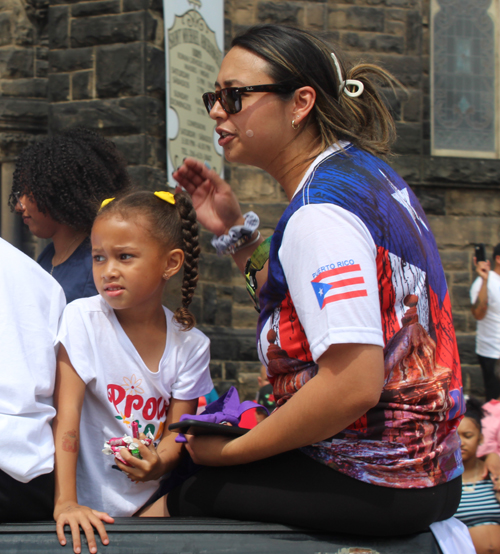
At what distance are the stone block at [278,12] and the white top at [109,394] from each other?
558cm

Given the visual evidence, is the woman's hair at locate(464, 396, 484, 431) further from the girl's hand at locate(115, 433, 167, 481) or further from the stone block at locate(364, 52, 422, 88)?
the stone block at locate(364, 52, 422, 88)

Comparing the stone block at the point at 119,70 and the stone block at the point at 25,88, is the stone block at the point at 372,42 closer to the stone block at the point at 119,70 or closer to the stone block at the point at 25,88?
the stone block at the point at 119,70

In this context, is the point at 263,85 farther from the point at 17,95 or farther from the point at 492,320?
the point at 17,95

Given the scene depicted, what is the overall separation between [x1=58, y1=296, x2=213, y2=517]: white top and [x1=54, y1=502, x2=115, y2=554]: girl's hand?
293 millimetres

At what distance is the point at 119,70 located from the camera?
227 inches

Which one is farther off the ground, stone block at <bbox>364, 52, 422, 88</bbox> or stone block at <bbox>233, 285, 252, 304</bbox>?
stone block at <bbox>364, 52, 422, 88</bbox>

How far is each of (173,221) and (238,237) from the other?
10.3 inches

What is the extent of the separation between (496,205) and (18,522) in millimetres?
6994

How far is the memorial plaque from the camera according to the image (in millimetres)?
5891

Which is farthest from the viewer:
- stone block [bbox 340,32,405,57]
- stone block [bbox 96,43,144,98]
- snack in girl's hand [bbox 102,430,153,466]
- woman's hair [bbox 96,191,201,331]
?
stone block [bbox 340,32,405,57]

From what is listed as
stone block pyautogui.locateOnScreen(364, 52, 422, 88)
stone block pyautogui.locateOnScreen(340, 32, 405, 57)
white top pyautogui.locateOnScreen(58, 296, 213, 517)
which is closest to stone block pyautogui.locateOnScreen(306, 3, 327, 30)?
stone block pyautogui.locateOnScreen(340, 32, 405, 57)

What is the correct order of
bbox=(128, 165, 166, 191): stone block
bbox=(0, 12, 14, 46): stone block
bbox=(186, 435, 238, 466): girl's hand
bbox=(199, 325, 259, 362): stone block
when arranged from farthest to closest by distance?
bbox=(0, 12, 14, 46): stone block
bbox=(199, 325, 259, 362): stone block
bbox=(128, 165, 166, 191): stone block
bbox=(186, 435, 238, 466): girl's hand

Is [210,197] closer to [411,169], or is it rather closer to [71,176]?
[71,176]

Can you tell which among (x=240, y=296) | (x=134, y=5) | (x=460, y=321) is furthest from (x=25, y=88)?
(x=460, y=321)
